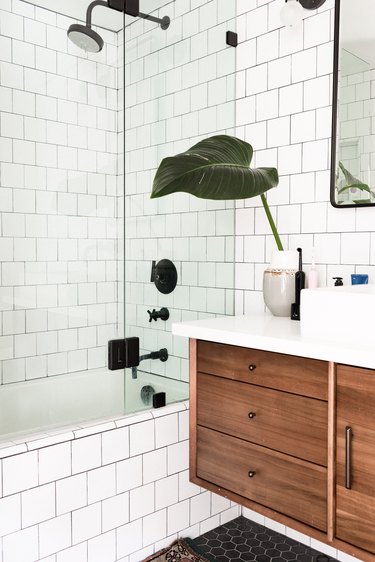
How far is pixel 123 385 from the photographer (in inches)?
78.2

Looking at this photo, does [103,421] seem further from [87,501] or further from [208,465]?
[208,465]

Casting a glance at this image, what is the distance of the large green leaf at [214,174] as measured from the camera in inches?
68.1

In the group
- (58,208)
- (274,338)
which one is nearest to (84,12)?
(58,208)

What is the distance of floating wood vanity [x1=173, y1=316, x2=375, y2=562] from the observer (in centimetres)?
134

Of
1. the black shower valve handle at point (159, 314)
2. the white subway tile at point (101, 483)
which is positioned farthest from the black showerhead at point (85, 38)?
the white subway tile at point (101, 483)

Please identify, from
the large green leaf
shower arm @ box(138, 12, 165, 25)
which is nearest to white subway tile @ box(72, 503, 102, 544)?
the large green leaf

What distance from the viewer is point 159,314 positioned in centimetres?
209

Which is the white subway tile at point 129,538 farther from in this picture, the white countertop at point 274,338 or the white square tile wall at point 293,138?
the white square tile wall at point 293,138

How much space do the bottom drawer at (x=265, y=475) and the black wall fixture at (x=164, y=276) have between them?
0.59m

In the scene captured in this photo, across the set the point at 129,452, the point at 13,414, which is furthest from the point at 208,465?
the point at 13,414

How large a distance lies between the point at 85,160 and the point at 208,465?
1.23 m

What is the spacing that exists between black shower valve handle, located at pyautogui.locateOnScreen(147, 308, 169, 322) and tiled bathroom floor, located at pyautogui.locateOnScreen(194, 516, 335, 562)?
3.04ft

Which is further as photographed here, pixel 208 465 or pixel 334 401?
pixel 208 465

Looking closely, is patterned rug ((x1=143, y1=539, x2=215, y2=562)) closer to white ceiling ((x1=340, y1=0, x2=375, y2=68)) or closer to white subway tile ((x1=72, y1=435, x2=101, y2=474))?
white subway tile ((x1=72, y1=435, x2=101, y2=474))
